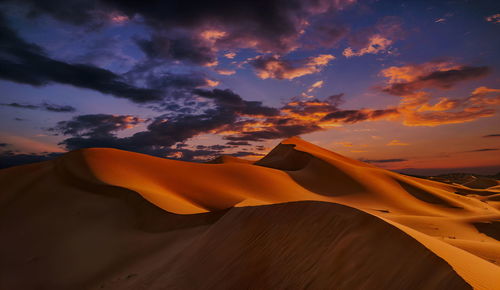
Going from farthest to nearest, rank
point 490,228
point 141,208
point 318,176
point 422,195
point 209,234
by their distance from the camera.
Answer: point 318,176
point 422,195
point 490,228
point 141,208
point 209,234

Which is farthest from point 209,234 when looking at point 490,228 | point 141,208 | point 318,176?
point 318,176

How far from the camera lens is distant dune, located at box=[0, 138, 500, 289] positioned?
175 inches

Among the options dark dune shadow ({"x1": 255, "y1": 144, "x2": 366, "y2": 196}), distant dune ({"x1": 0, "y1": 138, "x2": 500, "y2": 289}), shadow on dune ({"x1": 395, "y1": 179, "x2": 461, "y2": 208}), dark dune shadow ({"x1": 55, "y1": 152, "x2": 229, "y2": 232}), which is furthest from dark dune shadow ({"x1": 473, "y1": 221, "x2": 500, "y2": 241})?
dark dune shadow ({"x1": 255, "y1": 144, "x2": 366, "y2": 196})

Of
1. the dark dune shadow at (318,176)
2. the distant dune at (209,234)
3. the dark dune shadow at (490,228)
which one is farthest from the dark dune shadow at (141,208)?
the dark dune shadow at (318,176)

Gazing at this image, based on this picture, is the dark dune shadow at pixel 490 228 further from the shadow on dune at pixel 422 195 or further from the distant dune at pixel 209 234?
the shadow on dune at pixel 422 195

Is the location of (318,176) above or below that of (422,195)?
above

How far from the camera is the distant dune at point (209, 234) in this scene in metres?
4.45

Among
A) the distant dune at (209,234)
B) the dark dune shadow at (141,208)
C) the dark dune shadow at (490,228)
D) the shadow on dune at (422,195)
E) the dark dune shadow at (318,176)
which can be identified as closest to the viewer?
the distant dune at (209,234)

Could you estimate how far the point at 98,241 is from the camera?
1272cm

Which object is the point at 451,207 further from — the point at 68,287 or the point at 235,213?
the point at 68,287

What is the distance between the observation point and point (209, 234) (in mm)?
9086

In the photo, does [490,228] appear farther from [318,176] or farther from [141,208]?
[318,176]

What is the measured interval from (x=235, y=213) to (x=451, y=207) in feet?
95.8

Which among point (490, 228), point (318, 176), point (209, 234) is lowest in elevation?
point (490, 228)
